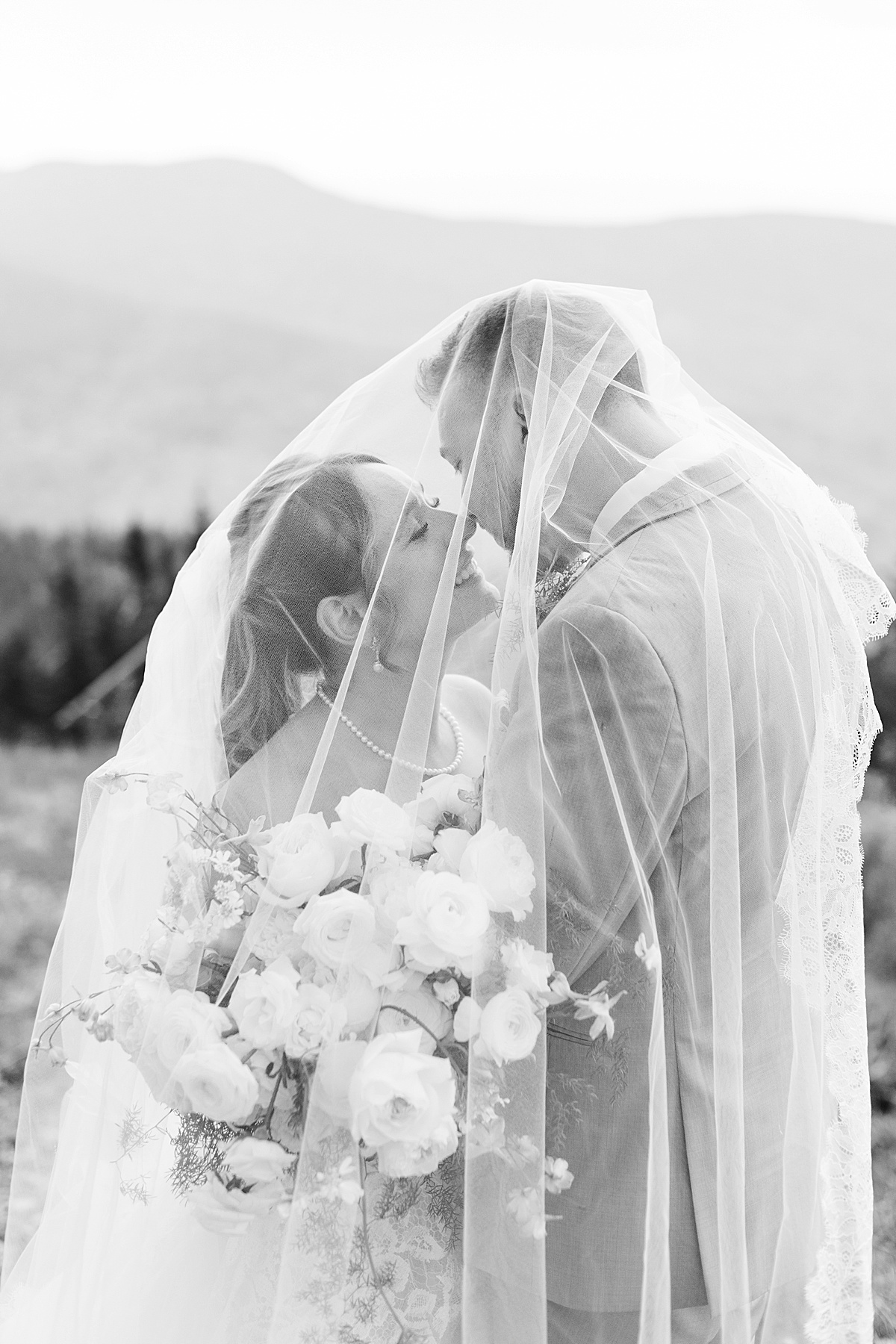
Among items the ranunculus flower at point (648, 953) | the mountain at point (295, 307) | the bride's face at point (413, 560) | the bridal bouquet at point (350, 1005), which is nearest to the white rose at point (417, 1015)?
the bridal bouquet at point (350, 1005)

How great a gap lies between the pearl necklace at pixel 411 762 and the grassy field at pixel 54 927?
9.32ft

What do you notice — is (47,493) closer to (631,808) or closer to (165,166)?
(165,166)

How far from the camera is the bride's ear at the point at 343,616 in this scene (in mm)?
2223

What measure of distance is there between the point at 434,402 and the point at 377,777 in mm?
764

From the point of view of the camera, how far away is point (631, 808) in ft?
6.13

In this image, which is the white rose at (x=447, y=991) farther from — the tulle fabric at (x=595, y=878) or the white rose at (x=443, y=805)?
the white rose at (x=443, y=805)

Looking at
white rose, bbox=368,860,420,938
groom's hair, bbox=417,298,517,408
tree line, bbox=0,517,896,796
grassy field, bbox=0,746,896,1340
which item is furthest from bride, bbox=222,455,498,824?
tree line, bbox=0,517,896,796

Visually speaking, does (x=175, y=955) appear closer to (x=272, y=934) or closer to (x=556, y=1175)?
(x=272, y=934)

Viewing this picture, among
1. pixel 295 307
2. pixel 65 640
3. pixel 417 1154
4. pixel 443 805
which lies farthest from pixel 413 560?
pixel 295 307

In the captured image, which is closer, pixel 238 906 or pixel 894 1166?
pixel 238 906

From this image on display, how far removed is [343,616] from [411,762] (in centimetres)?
34

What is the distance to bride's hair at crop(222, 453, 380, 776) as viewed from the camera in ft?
7.23

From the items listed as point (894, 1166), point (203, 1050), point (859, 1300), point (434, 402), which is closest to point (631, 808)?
point (203, 1050)

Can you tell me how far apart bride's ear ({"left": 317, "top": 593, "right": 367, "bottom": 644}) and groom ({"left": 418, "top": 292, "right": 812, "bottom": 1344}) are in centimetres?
29
